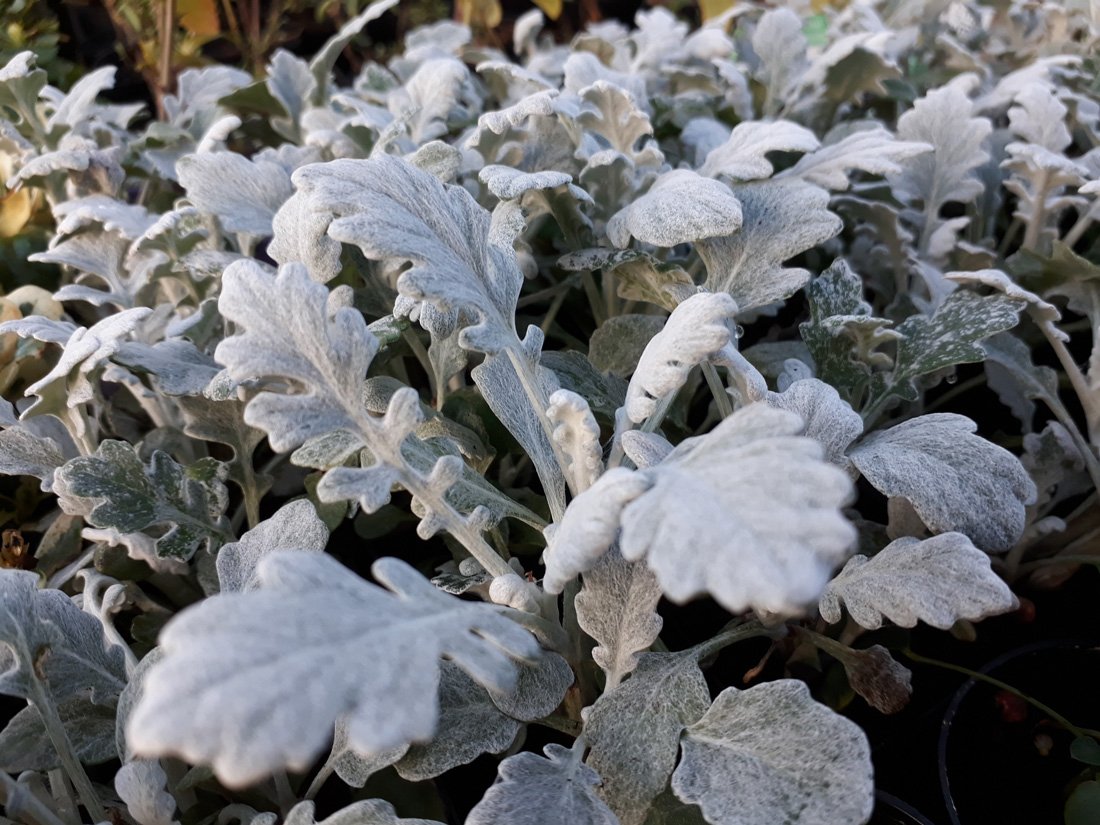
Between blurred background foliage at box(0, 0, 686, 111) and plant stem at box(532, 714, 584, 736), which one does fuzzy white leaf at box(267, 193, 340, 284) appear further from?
blurred background foliage at box(0, 0, 686, 111)

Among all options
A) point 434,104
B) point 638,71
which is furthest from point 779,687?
point 638,71

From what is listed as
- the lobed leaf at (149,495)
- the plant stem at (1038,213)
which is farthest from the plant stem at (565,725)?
the plant stem at (1038,213)

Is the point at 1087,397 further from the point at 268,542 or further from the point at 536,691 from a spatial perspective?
the point at 268,542

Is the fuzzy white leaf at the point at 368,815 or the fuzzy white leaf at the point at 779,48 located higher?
the fuzzy white leaf at the point at 779,48

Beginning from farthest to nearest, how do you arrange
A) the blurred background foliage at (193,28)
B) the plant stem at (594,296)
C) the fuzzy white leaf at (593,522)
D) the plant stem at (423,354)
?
1. the blurred background foliage at (193,28)
2. the plant stem at (594,296)
3. the plant stem at (423,354)
4. the fuzzy white leaf at (593,522)

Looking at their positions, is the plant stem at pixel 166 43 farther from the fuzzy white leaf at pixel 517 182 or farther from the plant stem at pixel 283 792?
the plant stem at pixel 283 792

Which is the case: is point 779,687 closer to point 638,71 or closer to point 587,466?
point 587,466

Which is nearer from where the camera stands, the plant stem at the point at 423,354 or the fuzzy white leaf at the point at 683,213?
the fuzzy white leaf at the point at 683,213
